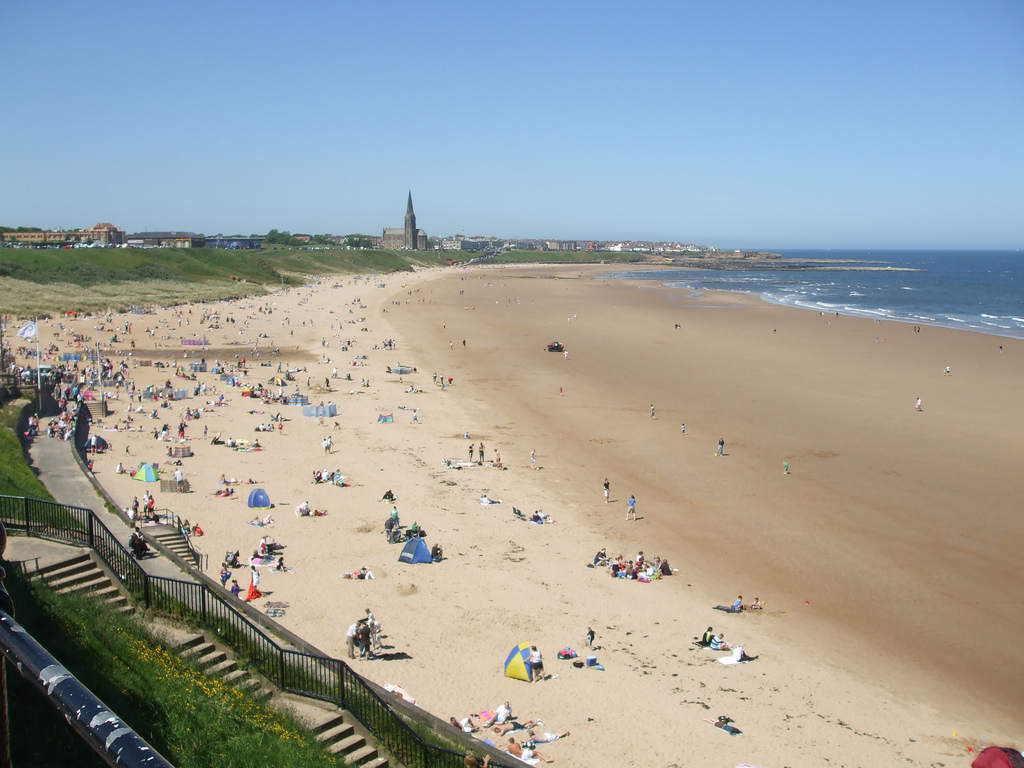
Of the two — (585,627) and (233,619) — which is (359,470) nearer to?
(585,627)

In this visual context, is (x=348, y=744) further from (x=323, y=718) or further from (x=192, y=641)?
(x=192, y=641)

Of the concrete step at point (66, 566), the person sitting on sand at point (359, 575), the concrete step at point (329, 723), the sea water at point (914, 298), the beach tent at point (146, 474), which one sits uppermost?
the sea water at point (914, 298)

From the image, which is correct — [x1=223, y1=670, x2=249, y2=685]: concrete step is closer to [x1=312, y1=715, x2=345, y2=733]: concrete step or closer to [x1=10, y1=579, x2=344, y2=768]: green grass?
[x1=10, y1=579, x2=344, y2=768]: green grass

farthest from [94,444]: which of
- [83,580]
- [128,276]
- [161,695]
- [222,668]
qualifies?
[128,276]

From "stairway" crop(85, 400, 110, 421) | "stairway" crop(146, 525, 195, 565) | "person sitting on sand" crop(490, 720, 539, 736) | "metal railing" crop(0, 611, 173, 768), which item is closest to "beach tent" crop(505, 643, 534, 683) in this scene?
"person sitting on sand" crop(490, 720, 539, 736)

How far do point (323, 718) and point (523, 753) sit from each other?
2795 mm

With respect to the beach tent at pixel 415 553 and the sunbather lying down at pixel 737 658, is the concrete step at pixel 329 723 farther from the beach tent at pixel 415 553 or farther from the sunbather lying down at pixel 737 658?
the beach tent at pixel 415 553

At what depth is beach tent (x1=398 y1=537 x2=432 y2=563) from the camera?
1712cm

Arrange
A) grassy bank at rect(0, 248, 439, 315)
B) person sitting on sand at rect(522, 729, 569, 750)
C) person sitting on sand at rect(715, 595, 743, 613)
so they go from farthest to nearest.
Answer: grassy bank at rect(0, 248, 439, 315) → person sitting on sand at rect(715, 595, 743, 613) → person sitting on sand at rect(522, 729, 569, 750)

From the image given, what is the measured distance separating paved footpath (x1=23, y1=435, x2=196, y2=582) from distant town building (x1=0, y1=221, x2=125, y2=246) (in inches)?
5097

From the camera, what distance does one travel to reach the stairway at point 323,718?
883 centimetres

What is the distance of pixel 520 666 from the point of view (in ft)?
41.8

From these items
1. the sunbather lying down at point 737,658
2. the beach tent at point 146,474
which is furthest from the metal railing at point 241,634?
the beach tent at point 146,474

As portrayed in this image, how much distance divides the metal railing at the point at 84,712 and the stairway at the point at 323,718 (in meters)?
7.16
